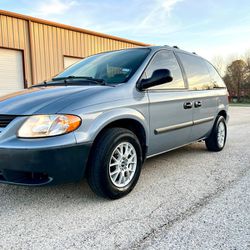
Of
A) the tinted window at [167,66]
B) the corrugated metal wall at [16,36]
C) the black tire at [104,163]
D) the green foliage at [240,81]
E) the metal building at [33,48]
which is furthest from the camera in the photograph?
the green foliage at [240,81]

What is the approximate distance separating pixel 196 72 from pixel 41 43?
797 cm

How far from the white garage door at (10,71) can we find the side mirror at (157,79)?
795cm

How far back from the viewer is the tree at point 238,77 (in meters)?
38.6

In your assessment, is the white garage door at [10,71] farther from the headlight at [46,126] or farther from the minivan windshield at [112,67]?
the headlight at [46,126]

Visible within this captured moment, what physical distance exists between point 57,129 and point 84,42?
35.5 feet

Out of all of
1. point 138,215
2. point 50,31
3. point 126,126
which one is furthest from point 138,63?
point 50,31

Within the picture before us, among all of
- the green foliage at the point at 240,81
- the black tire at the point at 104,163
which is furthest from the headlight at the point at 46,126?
the green foliage at the point at 240,81

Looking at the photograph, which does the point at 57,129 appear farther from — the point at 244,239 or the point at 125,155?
the point at 244,239

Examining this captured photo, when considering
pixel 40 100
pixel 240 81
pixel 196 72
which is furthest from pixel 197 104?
pixel 240 81

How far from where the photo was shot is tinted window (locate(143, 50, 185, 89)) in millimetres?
3502

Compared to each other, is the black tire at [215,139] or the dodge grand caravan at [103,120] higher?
the dodge grand caravan at [103,120]

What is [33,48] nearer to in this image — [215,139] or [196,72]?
[196,72]

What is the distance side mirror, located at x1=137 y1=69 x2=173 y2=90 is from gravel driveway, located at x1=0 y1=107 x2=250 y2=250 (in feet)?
3.91

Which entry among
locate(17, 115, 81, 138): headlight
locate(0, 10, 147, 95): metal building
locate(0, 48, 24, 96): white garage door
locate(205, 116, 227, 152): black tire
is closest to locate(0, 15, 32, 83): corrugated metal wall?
locate(0, 10, 147, 95): metal building
